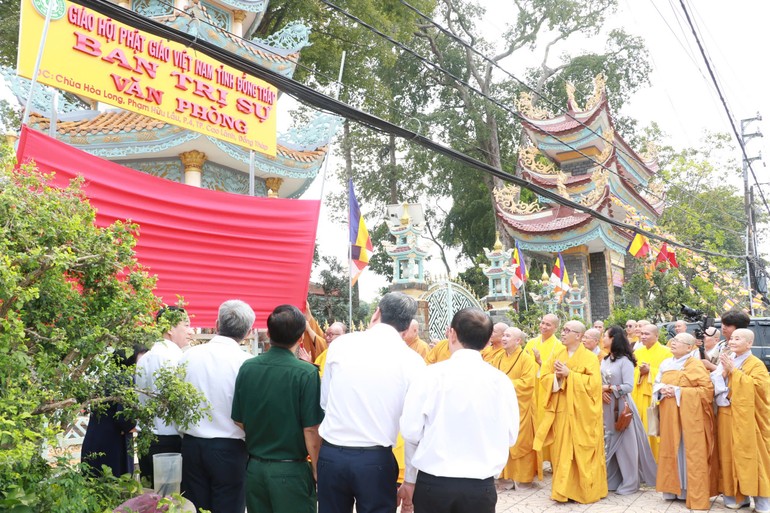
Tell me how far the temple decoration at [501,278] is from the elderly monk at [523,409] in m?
6.37

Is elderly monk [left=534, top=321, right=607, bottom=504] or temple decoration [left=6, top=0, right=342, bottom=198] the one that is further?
temple decoration [left=6, top=0, right=342, bottom=198]

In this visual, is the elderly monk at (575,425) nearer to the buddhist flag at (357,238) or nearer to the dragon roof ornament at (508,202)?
the buddhist flag at (357,238)

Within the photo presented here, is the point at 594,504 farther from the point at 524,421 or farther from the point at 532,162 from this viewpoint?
the point at 532,162

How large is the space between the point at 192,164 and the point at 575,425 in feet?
19.4

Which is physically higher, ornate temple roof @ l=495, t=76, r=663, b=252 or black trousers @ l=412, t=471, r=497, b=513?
ornate temple roof @ l=495, t=76, r=663, b=252

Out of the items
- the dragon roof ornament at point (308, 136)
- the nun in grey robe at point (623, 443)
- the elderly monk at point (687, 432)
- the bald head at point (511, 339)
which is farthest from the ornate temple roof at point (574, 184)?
the elderly monk at point (687, 432)

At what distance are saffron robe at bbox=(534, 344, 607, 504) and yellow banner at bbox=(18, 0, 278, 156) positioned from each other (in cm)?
352

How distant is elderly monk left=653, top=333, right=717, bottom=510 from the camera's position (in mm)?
5797

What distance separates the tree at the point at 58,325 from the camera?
7.71 ft

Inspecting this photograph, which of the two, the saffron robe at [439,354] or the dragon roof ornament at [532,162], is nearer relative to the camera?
the saffron robe at [439,354]

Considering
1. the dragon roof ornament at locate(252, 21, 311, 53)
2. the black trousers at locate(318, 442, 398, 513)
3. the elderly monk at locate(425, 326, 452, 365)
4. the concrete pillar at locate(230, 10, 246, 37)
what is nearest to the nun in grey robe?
the elderly monk at locate(425, 326, 452, 365)

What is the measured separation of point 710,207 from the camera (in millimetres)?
26859

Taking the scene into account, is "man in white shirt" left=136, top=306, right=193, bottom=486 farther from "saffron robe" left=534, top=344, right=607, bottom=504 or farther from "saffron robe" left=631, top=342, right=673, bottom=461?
"saffron robe" left=631, top=342, right=673, bottom=461

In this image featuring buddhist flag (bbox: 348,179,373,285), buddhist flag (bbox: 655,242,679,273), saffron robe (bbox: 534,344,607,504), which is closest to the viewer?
saffron robe (bbox: 534,344,607,504)
